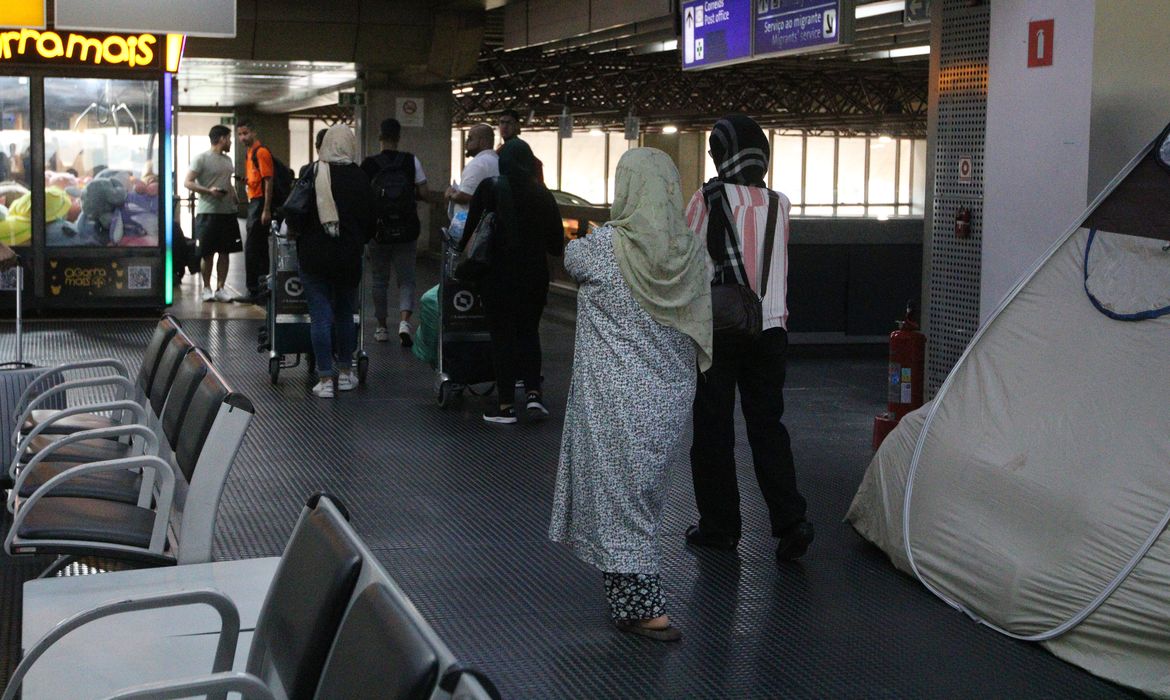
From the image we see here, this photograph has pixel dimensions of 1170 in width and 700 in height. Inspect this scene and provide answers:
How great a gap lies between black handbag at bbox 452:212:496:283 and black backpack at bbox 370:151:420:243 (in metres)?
2.88

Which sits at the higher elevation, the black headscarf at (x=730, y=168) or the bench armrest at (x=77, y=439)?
the black headscarf at (x=730, y=168)

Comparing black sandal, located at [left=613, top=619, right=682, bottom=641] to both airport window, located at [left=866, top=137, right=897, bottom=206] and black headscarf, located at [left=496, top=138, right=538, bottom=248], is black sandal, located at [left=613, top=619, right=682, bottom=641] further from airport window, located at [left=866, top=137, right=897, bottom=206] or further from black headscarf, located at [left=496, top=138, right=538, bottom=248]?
airport window, located at [left=866, top=137, right=897, bottom=206]

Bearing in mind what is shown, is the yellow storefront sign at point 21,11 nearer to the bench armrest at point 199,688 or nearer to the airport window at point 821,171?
the bench armrest at point 199,688

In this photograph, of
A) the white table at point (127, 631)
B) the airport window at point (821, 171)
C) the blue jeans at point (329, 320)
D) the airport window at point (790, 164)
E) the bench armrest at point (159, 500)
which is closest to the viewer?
the white table at point (127, 631)

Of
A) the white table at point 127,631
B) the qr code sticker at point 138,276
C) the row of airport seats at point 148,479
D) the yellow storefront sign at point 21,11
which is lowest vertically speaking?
the white table at point 127,631

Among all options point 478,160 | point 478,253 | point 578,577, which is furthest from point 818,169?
point 578,577

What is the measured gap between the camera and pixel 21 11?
6.52 meters

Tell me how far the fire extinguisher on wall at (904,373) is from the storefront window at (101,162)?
7.52 meters

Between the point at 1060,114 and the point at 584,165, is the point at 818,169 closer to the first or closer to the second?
the point at 584,165

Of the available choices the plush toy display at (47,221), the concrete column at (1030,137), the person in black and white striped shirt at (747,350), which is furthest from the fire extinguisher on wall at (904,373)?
the plush toy display at (47,221)

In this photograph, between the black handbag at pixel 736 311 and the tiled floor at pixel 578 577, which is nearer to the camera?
the tiled floor at pixel 578 577

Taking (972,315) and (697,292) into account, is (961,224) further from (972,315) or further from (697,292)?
(697,292)

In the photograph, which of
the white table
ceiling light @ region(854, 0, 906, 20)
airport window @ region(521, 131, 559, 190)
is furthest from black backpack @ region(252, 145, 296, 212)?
airport window @ region(521, 131, 559, 190)

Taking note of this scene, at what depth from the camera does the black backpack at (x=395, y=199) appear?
9969mm
